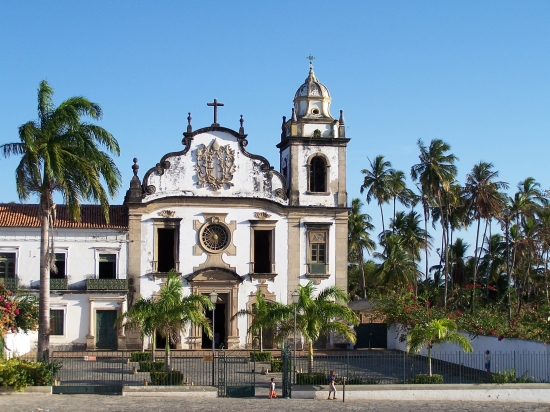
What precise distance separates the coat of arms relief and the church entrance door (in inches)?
193

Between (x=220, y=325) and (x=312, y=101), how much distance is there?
35.9 ft

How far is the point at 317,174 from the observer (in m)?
39.6

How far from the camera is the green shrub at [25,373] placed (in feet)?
81.8

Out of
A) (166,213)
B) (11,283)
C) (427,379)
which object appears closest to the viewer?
(427,379)

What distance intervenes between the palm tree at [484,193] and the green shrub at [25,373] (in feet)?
80.5

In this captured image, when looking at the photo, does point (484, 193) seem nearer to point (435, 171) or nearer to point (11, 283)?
point (435, 171)

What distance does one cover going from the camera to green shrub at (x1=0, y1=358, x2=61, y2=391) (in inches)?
982

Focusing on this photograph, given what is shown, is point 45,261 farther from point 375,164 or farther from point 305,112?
point 375,164

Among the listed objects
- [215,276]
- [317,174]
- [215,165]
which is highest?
[215,165]

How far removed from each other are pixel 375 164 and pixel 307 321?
23.9 m

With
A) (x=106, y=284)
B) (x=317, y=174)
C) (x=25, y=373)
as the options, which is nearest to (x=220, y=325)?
(x=106, y=284)

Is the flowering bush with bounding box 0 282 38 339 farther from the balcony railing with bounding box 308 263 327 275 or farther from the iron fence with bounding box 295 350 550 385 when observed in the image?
the balcony railing with bounding box 308 263 327 275

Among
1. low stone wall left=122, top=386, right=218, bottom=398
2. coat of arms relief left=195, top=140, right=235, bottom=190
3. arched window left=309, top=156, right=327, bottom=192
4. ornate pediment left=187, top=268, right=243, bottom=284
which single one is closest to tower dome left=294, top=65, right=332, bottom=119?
arched window left=309, top=156, right=327, bottom=192

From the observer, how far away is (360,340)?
132 feet
